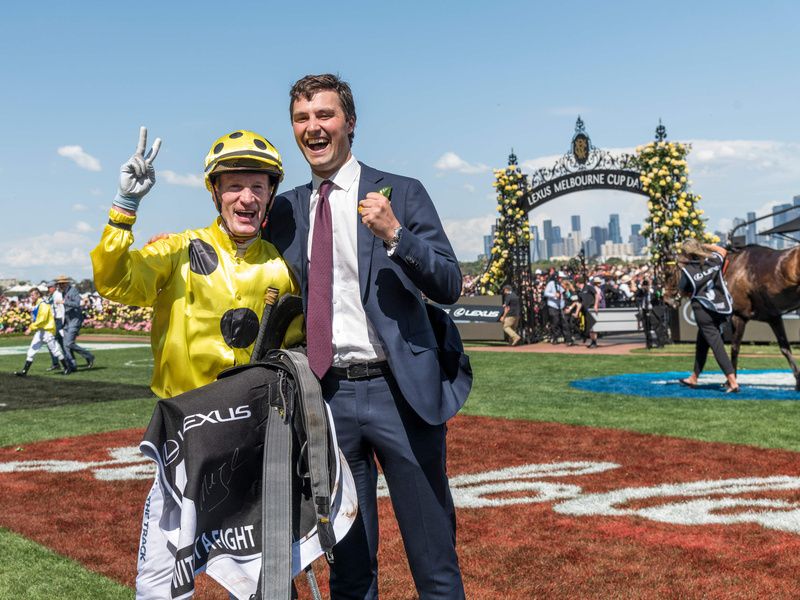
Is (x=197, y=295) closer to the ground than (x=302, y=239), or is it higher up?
closer to the ground

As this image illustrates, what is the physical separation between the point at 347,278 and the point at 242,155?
551 mm

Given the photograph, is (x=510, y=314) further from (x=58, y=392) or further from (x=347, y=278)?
(x=347, y=278)

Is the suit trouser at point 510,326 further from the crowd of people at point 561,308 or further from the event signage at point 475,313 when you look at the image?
the event signage at point 475,313

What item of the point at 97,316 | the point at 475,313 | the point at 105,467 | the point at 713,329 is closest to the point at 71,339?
the point at 475,313

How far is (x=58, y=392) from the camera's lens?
47.7 feet

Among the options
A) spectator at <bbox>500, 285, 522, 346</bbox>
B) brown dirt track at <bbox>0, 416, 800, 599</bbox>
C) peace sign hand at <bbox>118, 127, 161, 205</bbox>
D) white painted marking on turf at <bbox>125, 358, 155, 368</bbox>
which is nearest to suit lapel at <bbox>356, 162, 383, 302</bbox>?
peace sign hand at <bbox>118, 127, 161, 205</bbox>

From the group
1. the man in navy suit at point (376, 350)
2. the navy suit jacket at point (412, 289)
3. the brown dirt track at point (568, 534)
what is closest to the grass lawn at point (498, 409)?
the brown dirt track at point (568, 534)

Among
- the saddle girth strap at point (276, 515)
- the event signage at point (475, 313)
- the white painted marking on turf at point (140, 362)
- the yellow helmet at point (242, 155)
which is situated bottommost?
the white painted marking on turf at point (140, 362)

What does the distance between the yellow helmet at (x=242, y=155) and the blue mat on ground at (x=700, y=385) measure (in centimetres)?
905

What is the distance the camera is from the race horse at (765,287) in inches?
434

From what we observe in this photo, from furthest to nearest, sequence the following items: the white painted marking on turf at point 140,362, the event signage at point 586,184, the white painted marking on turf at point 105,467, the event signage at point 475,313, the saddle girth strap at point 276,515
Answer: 1. the event signage at point 475,313
2. the event signage at point 586,184
3. the white painted marking on turf at point 140,362
4. the white painted marking on turf at point 105,467
5. the saddle girth strap at point 276,515

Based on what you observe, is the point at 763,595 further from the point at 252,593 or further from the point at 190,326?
the point at 190,326

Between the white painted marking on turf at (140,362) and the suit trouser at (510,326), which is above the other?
the suit trouser at (510,326)

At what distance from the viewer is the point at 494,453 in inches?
310
